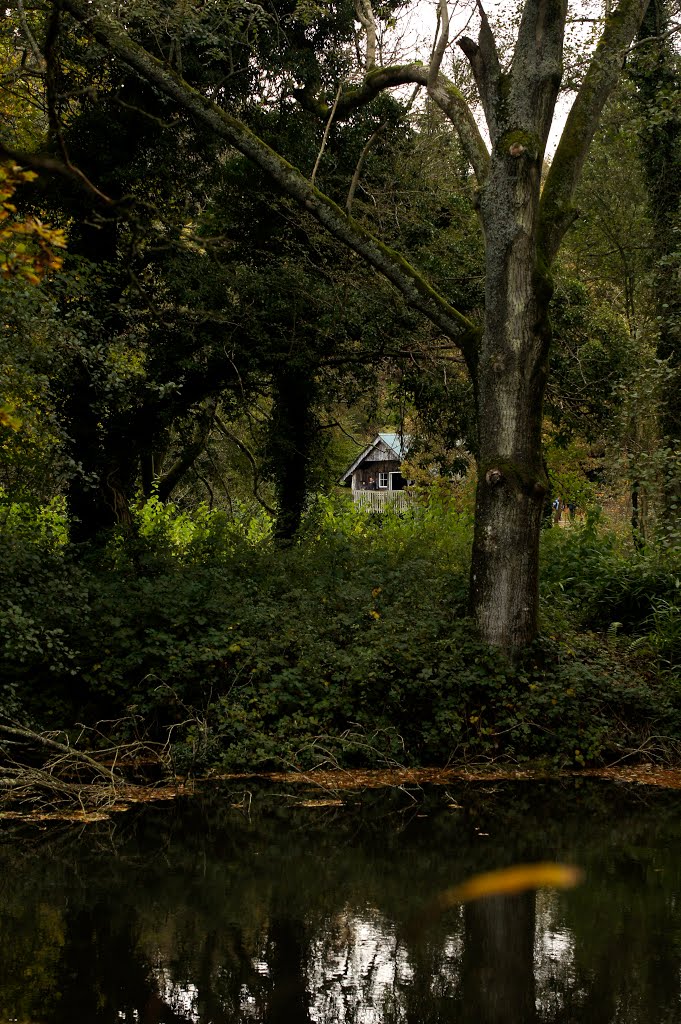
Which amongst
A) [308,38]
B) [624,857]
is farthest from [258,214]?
[624,857]

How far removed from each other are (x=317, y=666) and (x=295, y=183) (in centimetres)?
568

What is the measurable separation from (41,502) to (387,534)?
5314mm

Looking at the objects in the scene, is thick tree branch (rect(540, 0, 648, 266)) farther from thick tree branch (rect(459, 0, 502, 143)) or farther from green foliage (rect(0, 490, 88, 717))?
green foliage (rect(0, 490, 88, 717))

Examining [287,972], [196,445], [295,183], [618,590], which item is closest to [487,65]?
[295,183]

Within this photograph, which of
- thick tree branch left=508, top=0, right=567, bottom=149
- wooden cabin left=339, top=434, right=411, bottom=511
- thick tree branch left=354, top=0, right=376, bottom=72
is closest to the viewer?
thick tree branch left=508, top=0, right=567, bottom=149

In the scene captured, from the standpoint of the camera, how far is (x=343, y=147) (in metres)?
15.3

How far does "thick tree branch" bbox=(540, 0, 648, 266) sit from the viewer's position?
11.9 metres

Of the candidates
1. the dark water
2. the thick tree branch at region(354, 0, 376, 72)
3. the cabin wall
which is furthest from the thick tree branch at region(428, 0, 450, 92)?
the cabin wall

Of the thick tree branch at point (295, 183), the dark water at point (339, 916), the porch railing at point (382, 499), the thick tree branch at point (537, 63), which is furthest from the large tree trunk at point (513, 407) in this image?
the porch railing at point (382, 499)

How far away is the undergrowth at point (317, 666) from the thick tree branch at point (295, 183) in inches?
135

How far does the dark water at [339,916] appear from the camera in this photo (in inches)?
203

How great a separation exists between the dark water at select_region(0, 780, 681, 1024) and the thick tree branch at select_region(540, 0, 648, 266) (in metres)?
6.53

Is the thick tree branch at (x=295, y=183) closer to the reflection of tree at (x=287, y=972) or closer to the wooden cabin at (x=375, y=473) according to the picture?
the reflection of tree at (x=287, y=972)

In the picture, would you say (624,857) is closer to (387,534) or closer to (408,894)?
(408,894)
